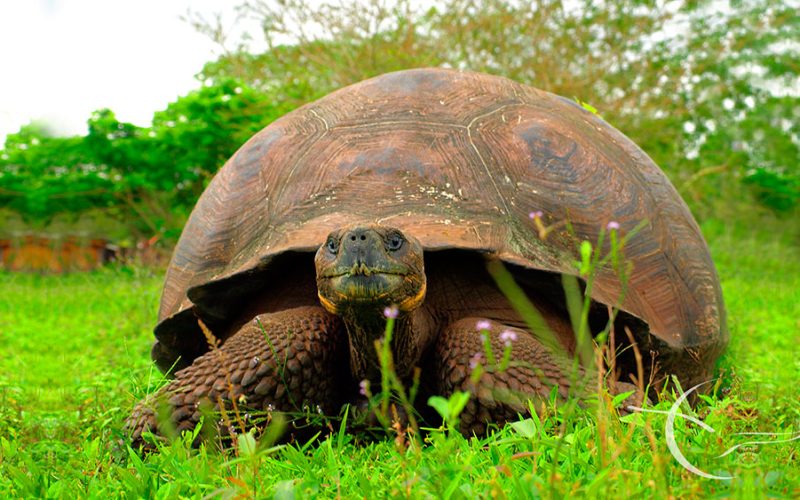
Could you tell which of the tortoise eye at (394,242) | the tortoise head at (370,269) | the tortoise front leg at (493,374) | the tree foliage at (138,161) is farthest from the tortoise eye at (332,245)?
the tree foliage at (138,161)

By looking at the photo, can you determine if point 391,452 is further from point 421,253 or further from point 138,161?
point 138,161

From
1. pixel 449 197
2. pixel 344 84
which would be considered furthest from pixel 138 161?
pixel 449 197

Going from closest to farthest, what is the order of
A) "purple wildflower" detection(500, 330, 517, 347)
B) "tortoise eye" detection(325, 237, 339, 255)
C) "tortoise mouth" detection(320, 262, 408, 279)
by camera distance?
"purple wildflower" detection(500, 330, 517, 347) → "tortoise mouth" detection(320, 262, 408, 279) → "tortoise eye" detection(325, 237, 339, 255)

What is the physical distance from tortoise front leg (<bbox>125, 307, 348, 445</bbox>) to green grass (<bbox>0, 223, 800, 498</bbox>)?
5.6 inches

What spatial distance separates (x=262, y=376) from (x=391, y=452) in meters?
0.61

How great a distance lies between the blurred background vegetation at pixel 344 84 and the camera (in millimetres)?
11336

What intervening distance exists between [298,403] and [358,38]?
9.41 metres

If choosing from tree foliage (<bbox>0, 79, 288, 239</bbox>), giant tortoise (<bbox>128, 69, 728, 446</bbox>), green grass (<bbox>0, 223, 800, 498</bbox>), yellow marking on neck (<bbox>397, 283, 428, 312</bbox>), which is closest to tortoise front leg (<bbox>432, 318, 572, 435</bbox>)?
giant tortoise (<bbox>128, 69, 728, 446</bbox>)

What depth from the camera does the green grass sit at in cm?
144

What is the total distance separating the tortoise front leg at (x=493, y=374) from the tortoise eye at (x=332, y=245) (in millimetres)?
482

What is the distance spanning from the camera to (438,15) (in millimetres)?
12516

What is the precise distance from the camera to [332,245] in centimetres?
231

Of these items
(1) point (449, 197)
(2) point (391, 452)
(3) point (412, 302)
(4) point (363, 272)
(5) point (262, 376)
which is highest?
(1) point (449, 197)

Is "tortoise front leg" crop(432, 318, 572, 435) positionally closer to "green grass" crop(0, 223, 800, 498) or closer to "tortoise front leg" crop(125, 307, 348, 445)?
"green grass" crop(0, 223, 800, 498)
